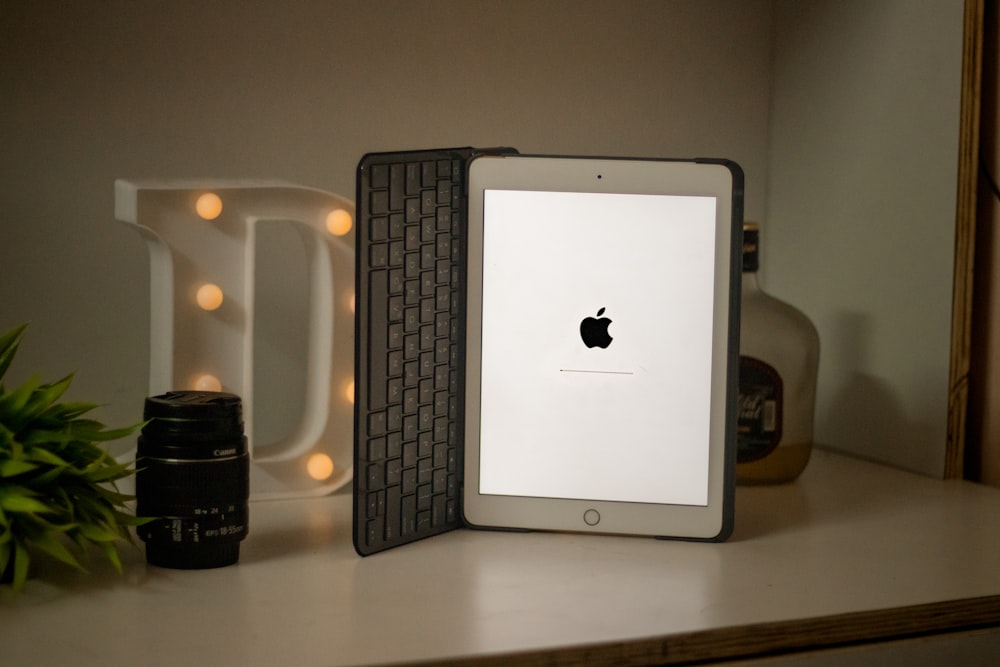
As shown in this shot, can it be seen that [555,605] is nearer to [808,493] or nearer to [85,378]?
[808,493]

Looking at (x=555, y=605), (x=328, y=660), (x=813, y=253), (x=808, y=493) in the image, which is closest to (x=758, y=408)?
(x=808, y=493)

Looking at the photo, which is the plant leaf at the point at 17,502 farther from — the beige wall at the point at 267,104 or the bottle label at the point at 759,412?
the bottle label at the point at 759,412

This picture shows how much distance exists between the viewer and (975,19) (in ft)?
3.16

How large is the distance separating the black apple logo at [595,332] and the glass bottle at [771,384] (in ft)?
0.73

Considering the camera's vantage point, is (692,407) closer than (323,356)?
Yes

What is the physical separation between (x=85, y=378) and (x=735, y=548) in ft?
2.07

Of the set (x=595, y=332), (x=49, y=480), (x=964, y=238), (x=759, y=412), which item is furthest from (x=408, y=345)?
(x=964, y=238)

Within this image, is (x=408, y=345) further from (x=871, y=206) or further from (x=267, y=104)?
(x=871, y=206)

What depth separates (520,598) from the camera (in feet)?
2.12

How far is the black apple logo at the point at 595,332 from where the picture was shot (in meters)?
0.81

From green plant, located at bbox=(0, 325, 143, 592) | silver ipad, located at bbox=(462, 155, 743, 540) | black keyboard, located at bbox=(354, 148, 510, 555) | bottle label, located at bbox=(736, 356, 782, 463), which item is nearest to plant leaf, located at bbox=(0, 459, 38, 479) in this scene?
green plant, located at bbox=(0, 325, 143, 592)

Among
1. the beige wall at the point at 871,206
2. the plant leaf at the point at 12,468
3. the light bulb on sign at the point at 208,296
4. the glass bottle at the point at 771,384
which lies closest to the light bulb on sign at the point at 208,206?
the light bulb on sign at the point at 208,296

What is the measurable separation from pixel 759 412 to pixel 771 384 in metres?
0.03

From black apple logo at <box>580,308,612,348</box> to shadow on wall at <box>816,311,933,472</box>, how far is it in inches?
16.8
